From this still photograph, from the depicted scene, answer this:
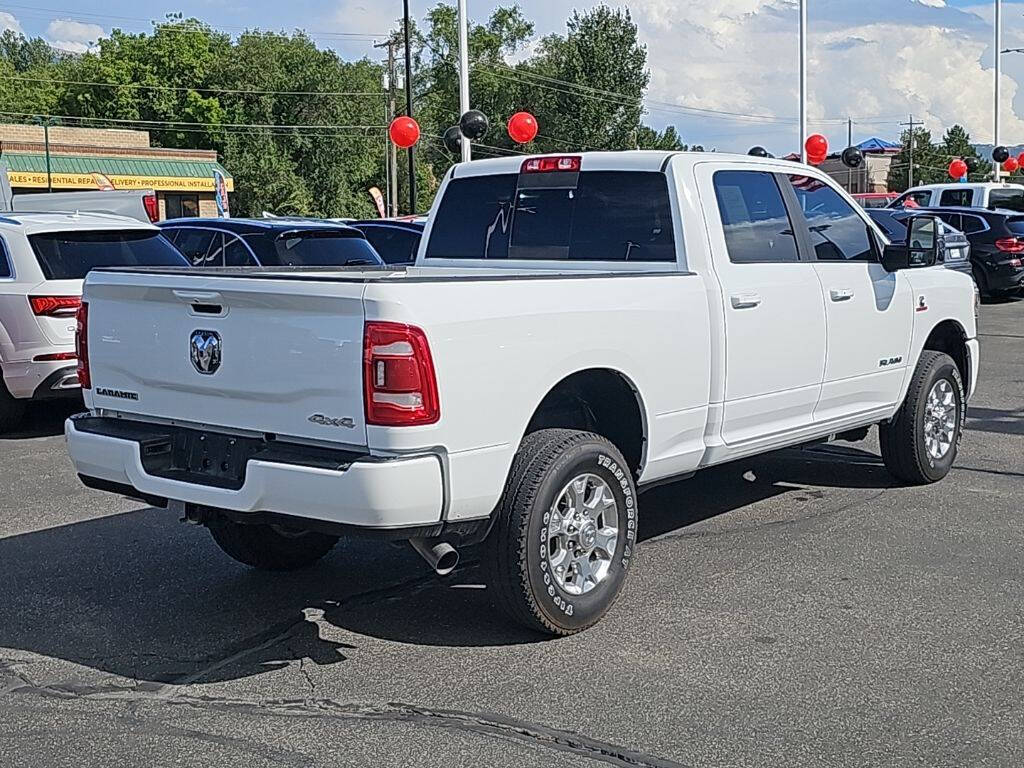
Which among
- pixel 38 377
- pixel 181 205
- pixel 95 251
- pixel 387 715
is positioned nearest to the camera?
pixel 387 715

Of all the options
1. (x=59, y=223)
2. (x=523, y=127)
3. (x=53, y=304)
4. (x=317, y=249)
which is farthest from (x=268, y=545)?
(x=523, y=127)

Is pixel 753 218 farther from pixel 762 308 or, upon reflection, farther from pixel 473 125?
pixel 473 125

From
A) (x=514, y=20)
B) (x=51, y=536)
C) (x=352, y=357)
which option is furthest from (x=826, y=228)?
(x=514, y=20)

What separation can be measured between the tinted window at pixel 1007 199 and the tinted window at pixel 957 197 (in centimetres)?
42

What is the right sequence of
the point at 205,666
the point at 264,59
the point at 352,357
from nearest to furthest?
the point at 352,357
the point at 205,666
the point at 264,59

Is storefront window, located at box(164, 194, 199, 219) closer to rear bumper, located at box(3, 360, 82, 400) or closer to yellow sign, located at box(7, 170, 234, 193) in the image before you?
yellow sign, located at box(7, 170, 234, 193)

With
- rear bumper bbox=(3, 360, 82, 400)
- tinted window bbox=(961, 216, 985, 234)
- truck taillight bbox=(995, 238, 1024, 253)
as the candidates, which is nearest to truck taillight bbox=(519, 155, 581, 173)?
rear bumper bbox=(3, 360, 82, 400)

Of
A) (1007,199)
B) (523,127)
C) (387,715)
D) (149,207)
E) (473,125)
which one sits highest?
(523,127)

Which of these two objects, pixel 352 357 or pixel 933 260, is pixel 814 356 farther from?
pixel 352 357

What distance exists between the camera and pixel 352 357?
4414 millimetres

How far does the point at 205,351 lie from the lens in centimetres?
489

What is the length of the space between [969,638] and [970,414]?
601cm

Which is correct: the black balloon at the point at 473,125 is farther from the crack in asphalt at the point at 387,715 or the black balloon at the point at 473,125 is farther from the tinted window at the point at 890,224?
the crack in asphalt at the point at 387,715

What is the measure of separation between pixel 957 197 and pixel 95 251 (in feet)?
68.5
